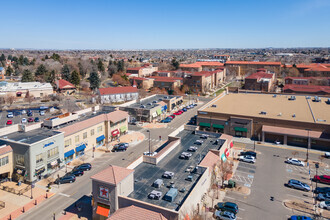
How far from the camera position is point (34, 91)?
74750mm

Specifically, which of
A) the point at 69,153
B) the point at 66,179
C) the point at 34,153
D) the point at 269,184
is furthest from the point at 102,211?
the point at 269,184

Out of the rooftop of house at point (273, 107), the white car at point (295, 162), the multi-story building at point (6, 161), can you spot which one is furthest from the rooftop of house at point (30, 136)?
the white car at point (295, 162)

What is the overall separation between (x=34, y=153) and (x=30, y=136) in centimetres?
420

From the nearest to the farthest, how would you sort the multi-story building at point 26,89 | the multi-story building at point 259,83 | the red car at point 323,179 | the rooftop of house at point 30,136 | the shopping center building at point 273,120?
the red car at point 323,179
the rooftop of house at point 30,136
the shopping center building at point 273,120
the multi-story building at point 26,89
the multi-story building at point 259,83

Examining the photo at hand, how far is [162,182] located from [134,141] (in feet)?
73.8

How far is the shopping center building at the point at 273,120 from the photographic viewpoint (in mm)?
42781

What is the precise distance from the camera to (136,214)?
1975 centimetres

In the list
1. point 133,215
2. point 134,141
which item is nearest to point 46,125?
point 134,141

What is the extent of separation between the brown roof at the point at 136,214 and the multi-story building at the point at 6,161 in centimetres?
1891

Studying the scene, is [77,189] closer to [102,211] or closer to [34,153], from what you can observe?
[34,153]

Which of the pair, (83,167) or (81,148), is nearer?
(83,167)

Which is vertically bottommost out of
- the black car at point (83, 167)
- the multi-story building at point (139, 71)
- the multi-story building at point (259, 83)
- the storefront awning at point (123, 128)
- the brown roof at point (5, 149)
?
the black car at point (83, 167)

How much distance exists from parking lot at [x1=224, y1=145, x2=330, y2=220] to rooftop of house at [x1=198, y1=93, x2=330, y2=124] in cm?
845

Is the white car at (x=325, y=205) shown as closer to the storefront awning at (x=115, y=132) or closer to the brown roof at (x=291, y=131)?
the brown roof at (x=291, y=131)
